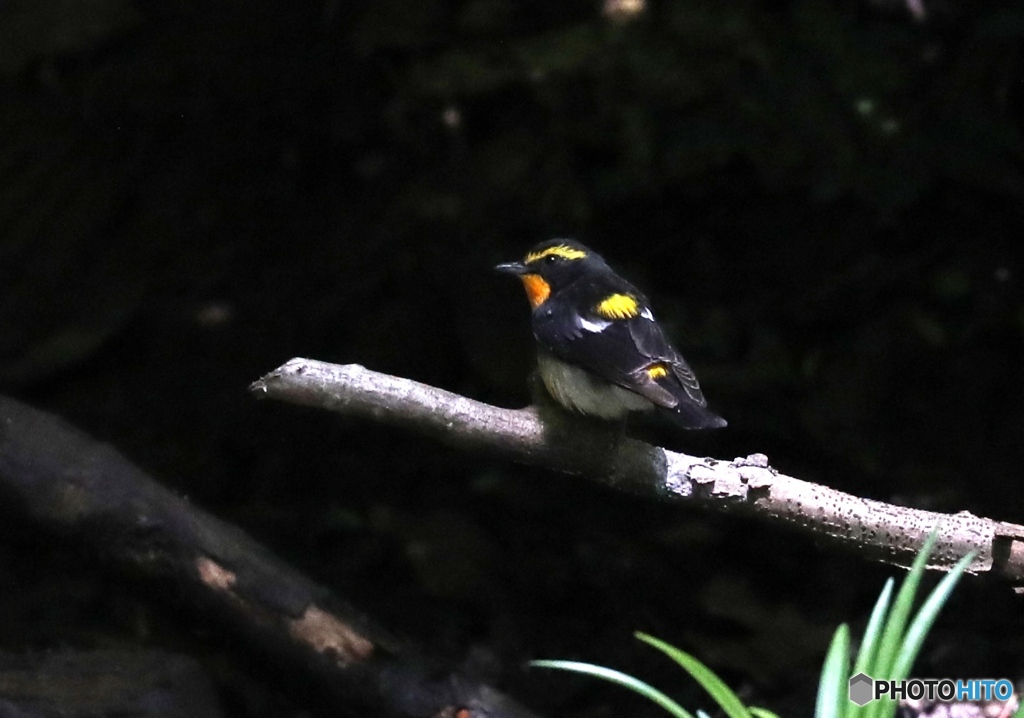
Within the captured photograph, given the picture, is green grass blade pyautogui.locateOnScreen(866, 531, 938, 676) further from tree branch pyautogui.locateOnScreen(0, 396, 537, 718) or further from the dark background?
the dark background

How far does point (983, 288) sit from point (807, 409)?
97cm

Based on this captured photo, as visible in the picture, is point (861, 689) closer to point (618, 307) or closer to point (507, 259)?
point (618, 307)

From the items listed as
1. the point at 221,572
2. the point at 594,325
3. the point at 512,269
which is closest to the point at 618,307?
the point at 594,325

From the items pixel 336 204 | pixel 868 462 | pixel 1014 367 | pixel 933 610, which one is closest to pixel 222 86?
pixel 336 204

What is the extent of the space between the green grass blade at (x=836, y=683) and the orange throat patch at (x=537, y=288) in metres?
1.44

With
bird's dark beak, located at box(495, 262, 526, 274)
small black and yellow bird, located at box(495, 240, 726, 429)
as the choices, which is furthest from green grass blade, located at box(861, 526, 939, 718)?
bird's dark beak, located at box(495, 262, 526, 274)

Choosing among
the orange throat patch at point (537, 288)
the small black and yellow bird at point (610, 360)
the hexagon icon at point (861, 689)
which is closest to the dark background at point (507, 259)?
the orange throat patch at point (537, 288)

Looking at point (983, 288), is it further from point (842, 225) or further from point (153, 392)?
point (153, 392)

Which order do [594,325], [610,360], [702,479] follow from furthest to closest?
[594,325]
[610,360]
[702,479]

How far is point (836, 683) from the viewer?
2.33 metres

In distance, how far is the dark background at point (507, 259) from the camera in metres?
4.47

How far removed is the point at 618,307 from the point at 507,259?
2.22m

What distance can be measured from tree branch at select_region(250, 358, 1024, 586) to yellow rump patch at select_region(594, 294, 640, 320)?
44 cm

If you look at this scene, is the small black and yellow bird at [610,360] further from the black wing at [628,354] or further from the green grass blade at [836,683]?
the green grass blade at [836,683]
